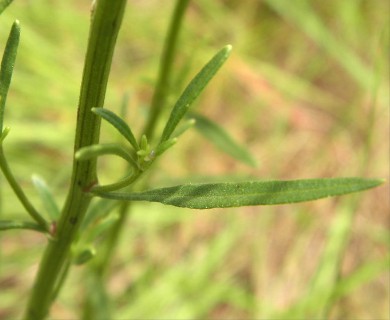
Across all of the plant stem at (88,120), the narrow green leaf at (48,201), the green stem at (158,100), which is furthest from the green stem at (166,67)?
the plant stem at (88,120)

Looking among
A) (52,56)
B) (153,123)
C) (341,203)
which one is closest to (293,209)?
(341,203)

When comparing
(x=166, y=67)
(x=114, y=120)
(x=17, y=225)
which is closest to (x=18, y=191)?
(x=17, y=225)

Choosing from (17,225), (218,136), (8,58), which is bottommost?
(17,225)

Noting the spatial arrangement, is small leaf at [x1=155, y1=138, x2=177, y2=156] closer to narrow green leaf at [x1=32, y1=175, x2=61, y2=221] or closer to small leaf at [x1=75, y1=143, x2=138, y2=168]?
small leaf at [x1=75, y1=143, x2=138, y2=168]

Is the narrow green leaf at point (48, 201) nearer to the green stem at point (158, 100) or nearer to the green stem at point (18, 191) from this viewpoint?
the green stem at point (18, 191)

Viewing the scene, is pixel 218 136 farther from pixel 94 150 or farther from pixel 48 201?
pixel 94 150

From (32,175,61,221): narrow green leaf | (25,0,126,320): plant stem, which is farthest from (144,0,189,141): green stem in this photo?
(25,0,126,320): plant stem

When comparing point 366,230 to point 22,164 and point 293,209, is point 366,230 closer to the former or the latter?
point 293,209

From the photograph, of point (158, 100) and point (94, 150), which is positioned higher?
point (158, 100)
